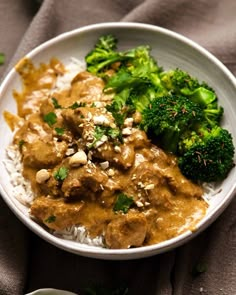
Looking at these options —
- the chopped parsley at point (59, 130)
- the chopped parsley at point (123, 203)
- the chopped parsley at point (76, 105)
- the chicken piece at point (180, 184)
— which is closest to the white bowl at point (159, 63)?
the chicken piece at point (180, 184)

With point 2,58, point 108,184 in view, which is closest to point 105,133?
point 108,184

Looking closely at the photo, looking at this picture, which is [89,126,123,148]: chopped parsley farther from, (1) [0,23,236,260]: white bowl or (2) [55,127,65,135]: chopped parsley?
(1) [0,23,236,260]: white bowl

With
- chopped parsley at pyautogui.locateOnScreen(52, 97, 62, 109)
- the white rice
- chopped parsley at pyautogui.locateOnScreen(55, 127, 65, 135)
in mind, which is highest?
chopped parsley at pyautogui.locateOnScreen(52, 97, 62, 109)

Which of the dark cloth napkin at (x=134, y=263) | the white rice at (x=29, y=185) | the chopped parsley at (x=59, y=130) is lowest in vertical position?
the dark cloth napkin at (x=134, y=263)

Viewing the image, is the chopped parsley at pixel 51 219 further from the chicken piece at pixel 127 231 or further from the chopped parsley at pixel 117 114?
the chopped parsley at pixel 117 114

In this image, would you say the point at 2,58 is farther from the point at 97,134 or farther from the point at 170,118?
the point at 170,118

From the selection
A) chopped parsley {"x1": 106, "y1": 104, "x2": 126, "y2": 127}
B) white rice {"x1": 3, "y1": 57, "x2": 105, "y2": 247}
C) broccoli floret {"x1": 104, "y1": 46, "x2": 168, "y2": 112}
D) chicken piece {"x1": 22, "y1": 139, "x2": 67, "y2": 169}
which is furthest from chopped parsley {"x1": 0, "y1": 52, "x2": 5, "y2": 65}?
chopped parsley {"x1": 106, "y1": 104, "x2": 126, "y2": 127}
